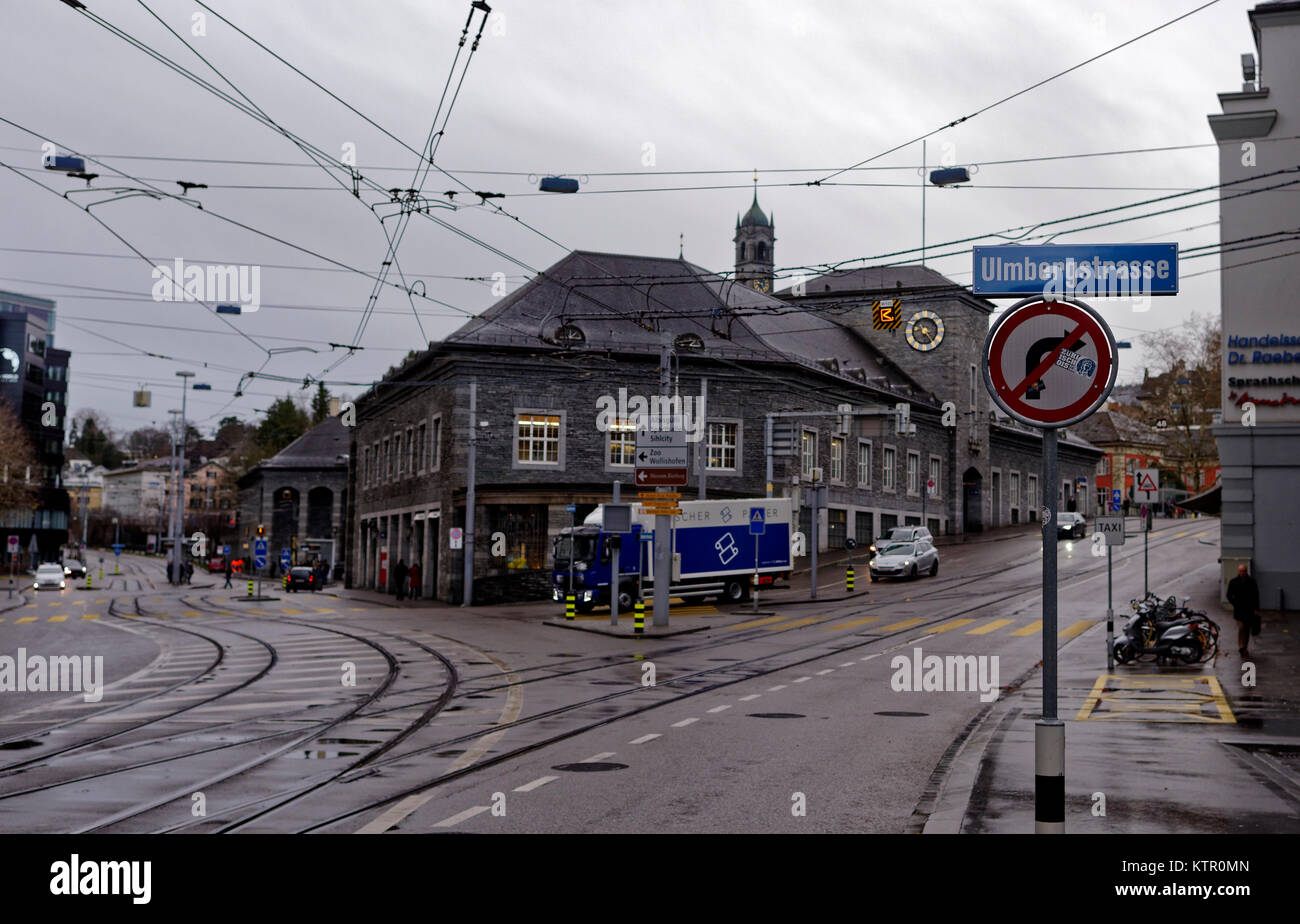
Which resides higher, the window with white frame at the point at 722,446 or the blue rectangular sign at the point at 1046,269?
the window with white frame at the point at 722,446

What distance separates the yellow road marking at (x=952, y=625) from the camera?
94.2 ft

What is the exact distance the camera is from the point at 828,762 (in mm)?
11422

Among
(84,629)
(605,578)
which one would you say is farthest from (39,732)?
(605,578)

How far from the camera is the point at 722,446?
5025 cm

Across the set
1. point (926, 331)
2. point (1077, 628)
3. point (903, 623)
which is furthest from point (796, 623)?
point (926, 331)

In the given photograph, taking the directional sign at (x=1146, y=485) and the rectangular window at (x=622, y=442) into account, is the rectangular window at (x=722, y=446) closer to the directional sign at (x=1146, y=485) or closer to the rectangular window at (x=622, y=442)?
the rectangular window at (x=622, y=442)

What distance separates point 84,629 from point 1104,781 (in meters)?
27.8

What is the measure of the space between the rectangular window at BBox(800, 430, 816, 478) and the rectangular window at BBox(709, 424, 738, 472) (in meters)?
4.99

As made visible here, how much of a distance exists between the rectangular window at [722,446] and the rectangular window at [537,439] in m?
6.52

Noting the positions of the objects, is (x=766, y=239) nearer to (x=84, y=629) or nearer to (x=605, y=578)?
(x=605, y=578)

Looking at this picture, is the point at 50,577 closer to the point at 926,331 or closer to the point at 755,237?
the point at 926,331

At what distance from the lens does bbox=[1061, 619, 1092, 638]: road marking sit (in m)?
27.5

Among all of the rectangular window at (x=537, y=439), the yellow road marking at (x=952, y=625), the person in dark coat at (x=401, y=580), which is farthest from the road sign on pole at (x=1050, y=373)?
the person in dark coat at (x=401, y=580)

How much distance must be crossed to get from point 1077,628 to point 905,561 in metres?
16.6
